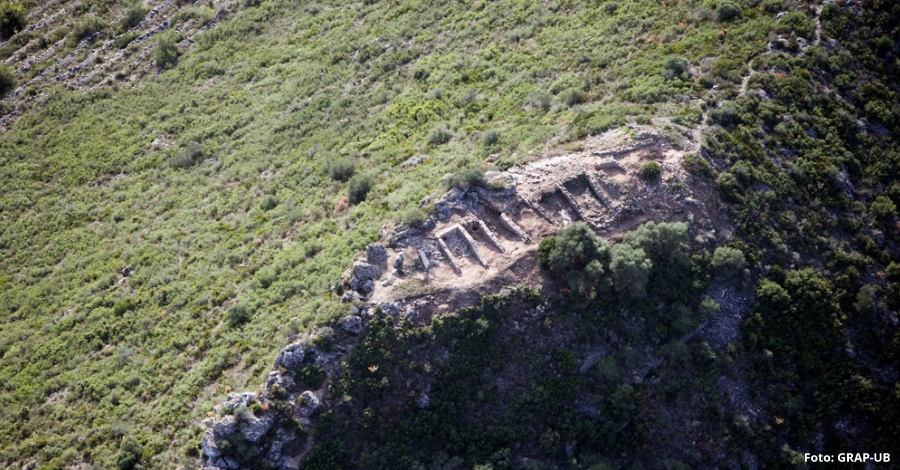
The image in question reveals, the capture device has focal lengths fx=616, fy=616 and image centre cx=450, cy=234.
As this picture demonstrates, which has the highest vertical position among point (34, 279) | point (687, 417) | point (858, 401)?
point (34, 279)

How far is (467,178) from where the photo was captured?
41875 millimetres

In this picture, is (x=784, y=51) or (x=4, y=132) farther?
(x=4, y=132)

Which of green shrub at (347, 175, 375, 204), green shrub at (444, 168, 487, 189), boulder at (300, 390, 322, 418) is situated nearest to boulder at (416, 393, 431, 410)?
boulder at (300, 390, 322, 418)

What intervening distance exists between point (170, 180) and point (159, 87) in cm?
1631

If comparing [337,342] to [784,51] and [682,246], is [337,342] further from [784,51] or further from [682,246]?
[784,51]

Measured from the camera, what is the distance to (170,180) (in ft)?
190

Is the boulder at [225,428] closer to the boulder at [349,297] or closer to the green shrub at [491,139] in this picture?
the boulder at [349,297]

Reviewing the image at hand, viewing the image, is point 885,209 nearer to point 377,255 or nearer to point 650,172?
point 650,172

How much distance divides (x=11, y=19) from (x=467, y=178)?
66.5 m

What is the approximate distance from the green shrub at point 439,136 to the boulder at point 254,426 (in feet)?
89.0

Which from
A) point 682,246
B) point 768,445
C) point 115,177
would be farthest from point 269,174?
point 768,445

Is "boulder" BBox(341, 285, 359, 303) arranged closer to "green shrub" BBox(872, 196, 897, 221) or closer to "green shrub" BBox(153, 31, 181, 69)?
"green shrub" BBox(872, 196, 897, 221)

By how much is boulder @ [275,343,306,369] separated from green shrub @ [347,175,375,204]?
16.0 meters

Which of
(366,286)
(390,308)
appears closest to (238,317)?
(366,286)
